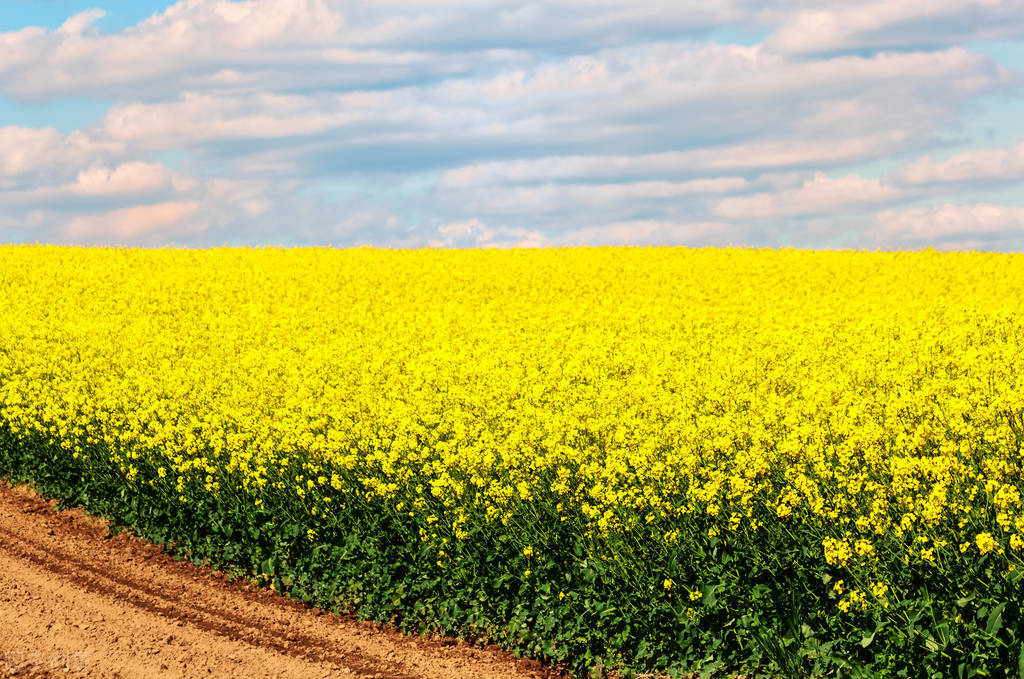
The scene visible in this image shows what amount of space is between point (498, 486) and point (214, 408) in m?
6.07

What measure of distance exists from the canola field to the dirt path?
0.33 meters

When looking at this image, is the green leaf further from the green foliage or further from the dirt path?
the dirt path

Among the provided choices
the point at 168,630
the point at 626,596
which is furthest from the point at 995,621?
the point at 168,630

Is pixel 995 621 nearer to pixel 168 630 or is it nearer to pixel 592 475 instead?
pixel 592 475

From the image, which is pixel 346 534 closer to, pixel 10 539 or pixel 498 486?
pixel 498 486

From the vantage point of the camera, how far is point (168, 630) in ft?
35.0

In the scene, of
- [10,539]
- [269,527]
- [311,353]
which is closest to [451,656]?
[269,527]

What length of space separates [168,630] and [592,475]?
5.11 meters

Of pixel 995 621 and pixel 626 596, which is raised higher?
pixel 995 621

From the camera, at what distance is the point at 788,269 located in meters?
37.6

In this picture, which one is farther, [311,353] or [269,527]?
[311,353]

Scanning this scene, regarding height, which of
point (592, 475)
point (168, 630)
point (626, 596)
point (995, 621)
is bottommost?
point (168, 630)

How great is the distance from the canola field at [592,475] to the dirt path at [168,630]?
33cm

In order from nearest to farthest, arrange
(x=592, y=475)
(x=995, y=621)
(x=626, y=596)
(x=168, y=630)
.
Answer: (x=995, y=621) → (x=626, y=596) → (x=592, y=475) → (x=168, y=630)
